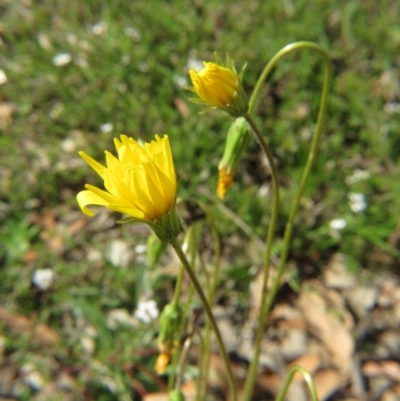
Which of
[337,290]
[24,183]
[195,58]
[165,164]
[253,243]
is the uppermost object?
[165,164]

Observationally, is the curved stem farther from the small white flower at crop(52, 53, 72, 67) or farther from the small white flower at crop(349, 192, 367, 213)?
the small white flower at crop(52, 53, 72, 67)

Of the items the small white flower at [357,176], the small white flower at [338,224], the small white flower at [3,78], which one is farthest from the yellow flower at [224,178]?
the small white flower at [3,78]

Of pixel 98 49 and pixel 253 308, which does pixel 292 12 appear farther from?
pixel 253 308

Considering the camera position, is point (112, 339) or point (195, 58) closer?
point (112, 339)

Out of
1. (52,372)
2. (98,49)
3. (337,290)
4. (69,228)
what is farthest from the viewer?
(98,49)

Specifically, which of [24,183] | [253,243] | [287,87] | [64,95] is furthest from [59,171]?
[287,87]

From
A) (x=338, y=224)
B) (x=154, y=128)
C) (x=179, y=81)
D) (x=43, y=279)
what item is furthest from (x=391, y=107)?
(x=43, y=279)

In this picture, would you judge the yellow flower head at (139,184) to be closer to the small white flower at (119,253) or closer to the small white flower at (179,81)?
the small white flower at (119,253)

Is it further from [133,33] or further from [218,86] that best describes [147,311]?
[133,33]
